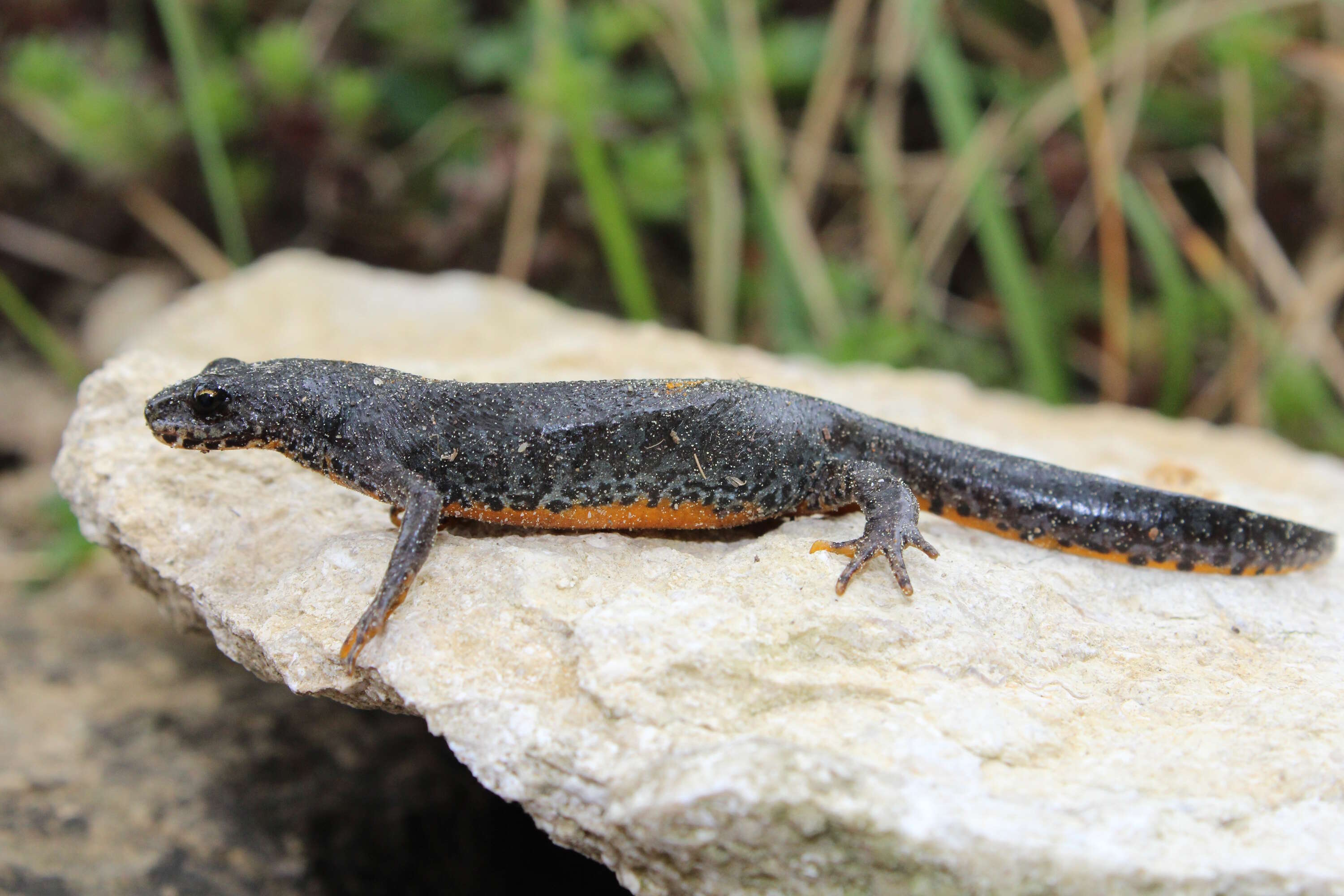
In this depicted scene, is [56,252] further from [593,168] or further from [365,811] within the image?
[365,811]

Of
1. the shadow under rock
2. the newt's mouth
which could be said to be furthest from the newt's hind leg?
the newt's mouth

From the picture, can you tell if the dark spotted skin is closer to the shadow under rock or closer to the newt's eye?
the newt's eye

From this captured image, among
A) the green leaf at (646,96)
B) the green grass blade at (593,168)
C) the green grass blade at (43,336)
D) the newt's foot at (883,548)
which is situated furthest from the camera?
the green leaf at (646,96)

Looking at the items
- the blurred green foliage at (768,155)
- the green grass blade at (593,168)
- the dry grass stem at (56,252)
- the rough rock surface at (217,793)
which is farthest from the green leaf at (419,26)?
the rough rock surface at (217,793)

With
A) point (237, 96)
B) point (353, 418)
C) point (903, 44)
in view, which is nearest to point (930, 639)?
point (353, 418)

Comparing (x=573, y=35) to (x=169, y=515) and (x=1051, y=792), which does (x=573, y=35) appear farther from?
(x=1051, y=792)

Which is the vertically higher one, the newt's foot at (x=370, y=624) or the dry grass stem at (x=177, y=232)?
the dry grass stem at (x=177, y=232)

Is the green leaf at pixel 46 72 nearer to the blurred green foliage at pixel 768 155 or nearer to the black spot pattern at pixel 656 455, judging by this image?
the blurred green foliage at pixel 768 155
